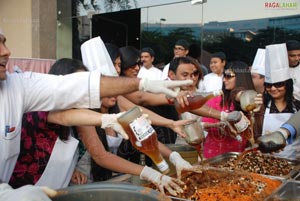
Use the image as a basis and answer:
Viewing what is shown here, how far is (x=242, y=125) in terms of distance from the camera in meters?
2.02

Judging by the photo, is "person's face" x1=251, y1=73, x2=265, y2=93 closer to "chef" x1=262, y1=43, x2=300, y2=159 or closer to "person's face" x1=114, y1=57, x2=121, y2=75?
"chef" x1=262, y1=43, x2=300, y2=159

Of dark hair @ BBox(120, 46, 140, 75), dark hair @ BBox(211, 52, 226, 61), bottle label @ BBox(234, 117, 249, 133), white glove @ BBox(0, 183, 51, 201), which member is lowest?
bottle label @ BBox(234, 117, 249, 133)

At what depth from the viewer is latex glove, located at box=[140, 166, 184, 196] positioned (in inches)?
58.2

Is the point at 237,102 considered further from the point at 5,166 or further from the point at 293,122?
the point at 5,166

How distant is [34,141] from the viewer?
1461mm

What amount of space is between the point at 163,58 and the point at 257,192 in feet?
14.3

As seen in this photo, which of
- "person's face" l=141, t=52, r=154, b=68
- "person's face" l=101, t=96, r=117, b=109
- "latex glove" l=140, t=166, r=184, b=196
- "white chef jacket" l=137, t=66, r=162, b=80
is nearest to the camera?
"latex glove" l=140, t=166, r=184, b=196

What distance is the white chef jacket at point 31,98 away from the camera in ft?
4.17

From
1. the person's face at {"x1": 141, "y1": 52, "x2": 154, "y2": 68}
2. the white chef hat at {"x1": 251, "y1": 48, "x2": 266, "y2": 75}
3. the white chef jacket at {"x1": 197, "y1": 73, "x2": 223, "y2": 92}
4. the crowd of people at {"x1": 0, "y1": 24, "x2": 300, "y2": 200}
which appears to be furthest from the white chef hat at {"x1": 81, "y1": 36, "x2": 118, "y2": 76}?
the person's face at {"x1": 141, "y1": 52, "x2": 154, "y2": 68}

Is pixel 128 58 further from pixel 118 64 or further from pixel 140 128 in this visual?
pixel 140 128

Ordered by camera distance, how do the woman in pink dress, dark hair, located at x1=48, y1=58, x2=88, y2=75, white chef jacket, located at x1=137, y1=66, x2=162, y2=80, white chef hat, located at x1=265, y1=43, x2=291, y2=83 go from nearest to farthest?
dark hair, located at x1=48, y1=58, x2=88, y2=75 < the woman in pink dress < white chef hat, located at x1=265, y1=43, x2=291, y2=83 < white chef jacket, located at x1=137, y1=66, x2=162, y2=80

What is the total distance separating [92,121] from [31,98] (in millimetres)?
246

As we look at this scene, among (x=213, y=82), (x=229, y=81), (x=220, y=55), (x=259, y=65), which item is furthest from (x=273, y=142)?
(x=220, y=55)

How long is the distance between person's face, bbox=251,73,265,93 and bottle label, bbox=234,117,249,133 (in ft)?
3.76
